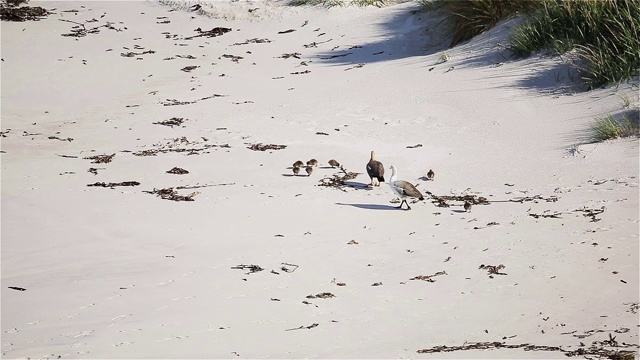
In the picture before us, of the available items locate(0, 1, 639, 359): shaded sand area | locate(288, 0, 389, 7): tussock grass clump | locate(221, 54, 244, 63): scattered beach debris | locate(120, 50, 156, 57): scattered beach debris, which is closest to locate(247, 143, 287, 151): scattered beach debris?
locate(0, 1, 639, 359): shaded sand area

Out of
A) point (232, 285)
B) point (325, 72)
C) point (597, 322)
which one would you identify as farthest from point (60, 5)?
point (597, 322)

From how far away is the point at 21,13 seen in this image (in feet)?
58.8

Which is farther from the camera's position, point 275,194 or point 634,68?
point 634,68

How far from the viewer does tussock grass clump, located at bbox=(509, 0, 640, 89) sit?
10.9 m

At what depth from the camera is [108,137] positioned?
1163cm

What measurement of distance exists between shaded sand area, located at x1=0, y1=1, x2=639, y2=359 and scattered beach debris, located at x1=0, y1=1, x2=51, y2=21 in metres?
1.42

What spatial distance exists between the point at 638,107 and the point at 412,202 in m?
3.04

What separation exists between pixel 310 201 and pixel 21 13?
11.4 meters

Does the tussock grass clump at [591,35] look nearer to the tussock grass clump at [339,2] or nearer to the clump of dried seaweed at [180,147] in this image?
the clump of dried seaweed at [180,147]

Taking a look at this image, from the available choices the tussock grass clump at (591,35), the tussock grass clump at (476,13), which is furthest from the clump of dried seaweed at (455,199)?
the tussock grass clump at (476,13)

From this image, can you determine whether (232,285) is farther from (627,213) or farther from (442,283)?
(627,213)

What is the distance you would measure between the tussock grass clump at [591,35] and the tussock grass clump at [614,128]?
1138 millimetres

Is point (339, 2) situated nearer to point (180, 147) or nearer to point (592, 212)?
point (180, 147)

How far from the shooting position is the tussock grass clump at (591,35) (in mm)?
10883
